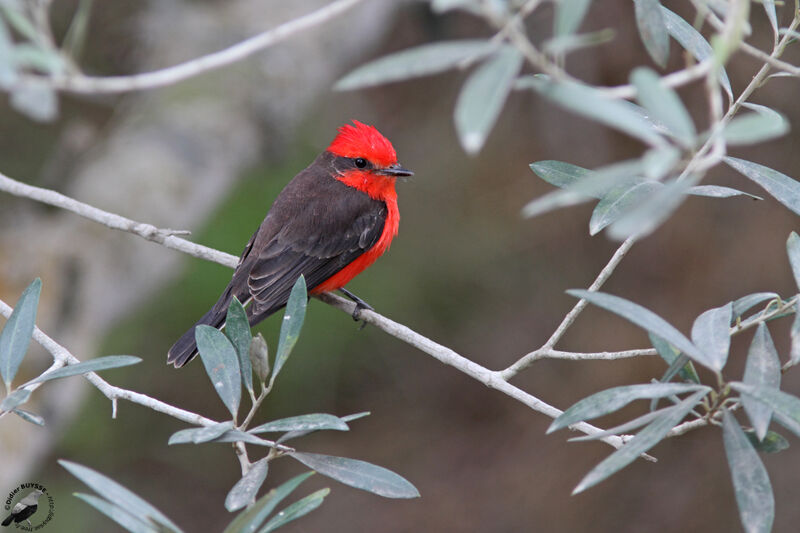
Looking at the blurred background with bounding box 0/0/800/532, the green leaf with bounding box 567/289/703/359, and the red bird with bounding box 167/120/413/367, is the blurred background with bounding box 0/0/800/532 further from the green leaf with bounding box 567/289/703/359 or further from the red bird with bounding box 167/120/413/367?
the green leaf with bounding box 567/289/703/359

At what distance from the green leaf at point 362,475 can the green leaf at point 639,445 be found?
1.40 ft

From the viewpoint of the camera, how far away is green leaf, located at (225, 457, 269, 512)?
179cm

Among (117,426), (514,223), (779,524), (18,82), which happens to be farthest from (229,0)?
(779,524)

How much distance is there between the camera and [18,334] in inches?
80.9

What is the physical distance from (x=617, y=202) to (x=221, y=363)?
3.49 ft

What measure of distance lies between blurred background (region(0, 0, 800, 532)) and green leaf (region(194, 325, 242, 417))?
85.9 inches

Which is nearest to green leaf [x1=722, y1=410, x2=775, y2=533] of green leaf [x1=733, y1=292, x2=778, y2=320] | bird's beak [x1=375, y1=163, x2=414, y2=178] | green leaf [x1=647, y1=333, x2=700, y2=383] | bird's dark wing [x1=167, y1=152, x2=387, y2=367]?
green leaf [x1=647, y1=333, x2=700, y2=383]

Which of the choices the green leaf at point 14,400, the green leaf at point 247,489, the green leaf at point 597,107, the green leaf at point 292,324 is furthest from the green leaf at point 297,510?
the green leaf at point 597,107

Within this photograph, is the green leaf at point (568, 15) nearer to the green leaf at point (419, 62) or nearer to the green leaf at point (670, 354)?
the green leaf at point (419, 62)

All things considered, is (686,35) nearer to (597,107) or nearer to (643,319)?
(643,319)

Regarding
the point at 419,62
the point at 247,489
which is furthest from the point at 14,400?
the point at 419,62

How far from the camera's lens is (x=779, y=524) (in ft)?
16.9

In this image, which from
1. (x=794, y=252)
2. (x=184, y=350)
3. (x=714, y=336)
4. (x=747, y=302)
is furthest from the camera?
(x=184, y=350)

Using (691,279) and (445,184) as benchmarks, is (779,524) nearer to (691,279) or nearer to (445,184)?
(691,279)
